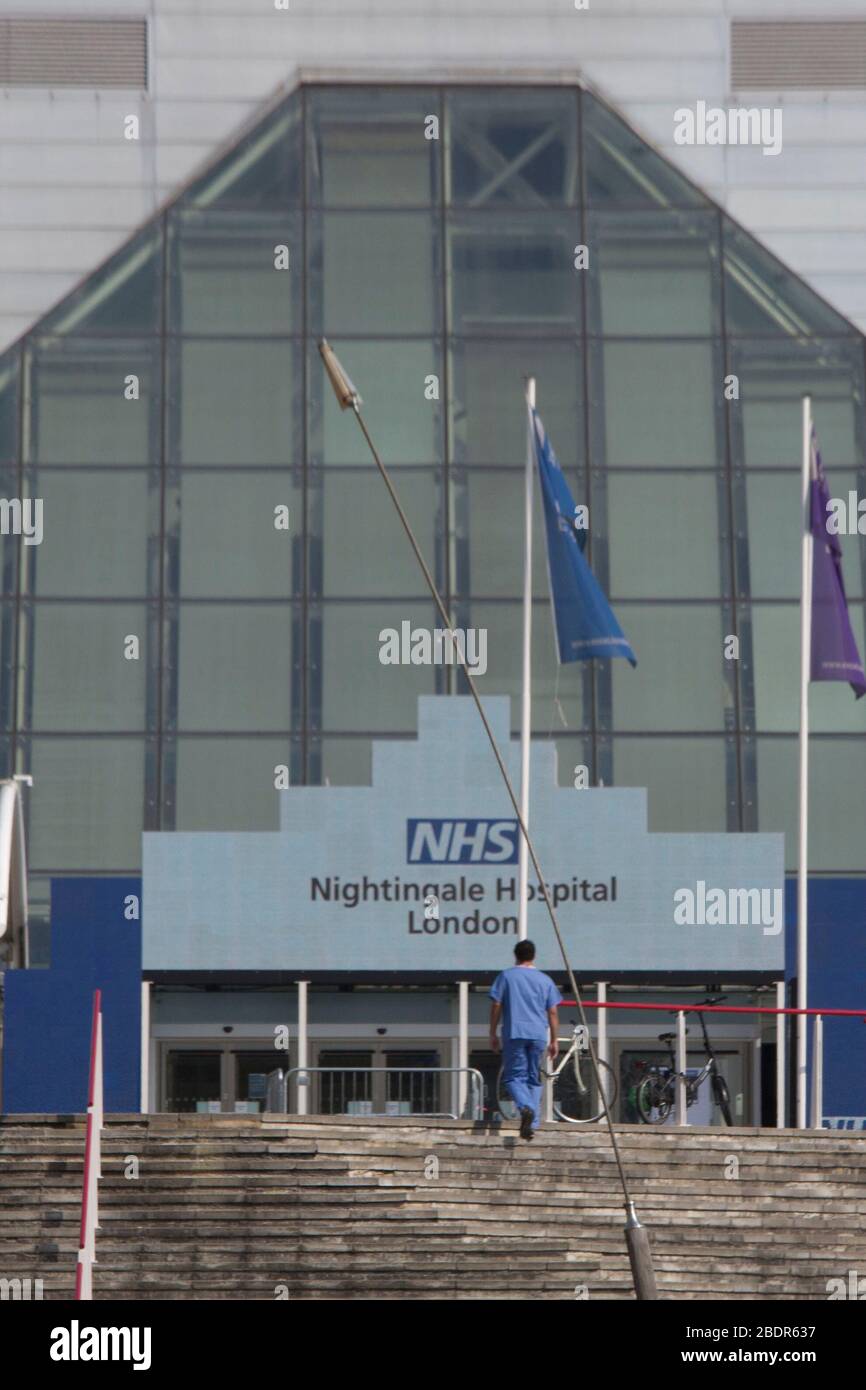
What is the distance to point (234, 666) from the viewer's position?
30.2 meters

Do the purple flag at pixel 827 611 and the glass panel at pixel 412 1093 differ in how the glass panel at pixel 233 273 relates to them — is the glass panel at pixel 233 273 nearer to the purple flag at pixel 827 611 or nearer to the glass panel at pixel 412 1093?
the purple flag at pixel 827 611

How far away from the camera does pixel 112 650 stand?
3017cm

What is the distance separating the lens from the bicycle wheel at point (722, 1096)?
2425 centimetres

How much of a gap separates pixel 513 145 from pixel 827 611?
1063cm

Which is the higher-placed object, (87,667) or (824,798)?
(87,667)

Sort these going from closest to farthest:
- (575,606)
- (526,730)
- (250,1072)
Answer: (575,606)
(526,730)
(250,1072)

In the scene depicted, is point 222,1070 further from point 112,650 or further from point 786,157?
point 786,157

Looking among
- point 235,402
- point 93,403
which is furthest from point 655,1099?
point 93,403

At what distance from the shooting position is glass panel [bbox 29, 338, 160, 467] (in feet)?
102

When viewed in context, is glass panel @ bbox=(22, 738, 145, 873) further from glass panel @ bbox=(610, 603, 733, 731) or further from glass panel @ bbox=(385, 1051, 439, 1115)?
glass panel @ bbox=(610, 603, 733, 731)

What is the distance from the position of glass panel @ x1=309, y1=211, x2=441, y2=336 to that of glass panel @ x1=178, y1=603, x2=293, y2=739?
3.63 metres

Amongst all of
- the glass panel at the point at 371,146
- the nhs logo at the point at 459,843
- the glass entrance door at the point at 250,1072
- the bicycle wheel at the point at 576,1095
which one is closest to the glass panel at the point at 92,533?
the glass panel at the point at 371,146

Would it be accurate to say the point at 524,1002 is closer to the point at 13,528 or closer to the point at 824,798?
the point at 824,798
